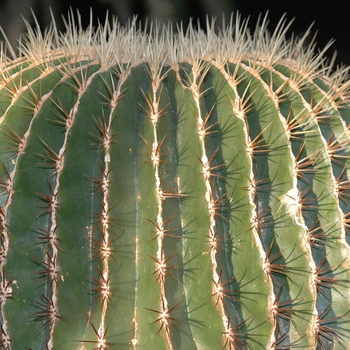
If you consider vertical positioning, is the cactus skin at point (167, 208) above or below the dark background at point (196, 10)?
below

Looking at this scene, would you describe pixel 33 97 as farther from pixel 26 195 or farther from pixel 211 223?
pixel 211 223

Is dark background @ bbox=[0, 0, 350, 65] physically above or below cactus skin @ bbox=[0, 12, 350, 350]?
above

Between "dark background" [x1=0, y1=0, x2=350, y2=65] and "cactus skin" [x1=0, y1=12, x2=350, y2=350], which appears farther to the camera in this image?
"dark background" [x1=0, y1=0, x2=350, y2=65]

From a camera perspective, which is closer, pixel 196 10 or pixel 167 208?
pixel 167 208

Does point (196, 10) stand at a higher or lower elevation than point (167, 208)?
higher
